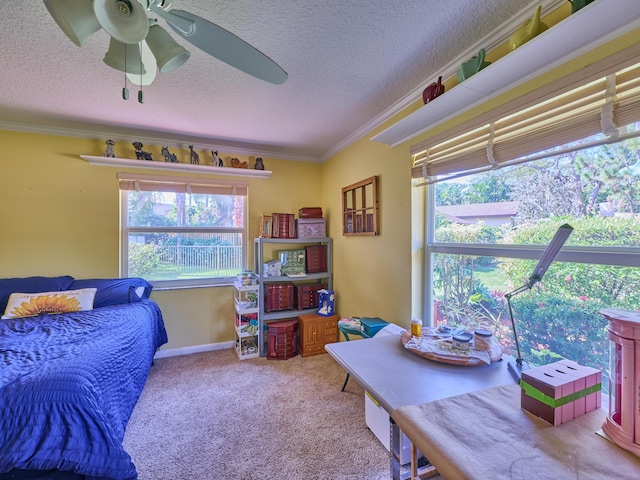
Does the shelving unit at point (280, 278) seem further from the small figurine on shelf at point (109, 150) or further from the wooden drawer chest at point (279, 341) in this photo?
the small figurine on shelf at point (109, 150)

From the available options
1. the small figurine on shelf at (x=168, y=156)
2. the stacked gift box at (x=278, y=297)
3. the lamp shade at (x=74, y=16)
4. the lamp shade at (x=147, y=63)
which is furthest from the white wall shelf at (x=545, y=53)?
the small figurine on shelf at (x=168, y=156)

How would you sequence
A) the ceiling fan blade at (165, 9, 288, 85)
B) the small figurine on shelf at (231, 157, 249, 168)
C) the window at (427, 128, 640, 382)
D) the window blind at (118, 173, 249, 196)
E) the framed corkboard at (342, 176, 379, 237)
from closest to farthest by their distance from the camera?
the ceiling fan blade at (165, 9, 288, 85) < the window at (427, 128, 640, 382) < the framed corkboard at (342, 176, 379, 237) < the window blind at (118, 173, 249, 196) < the small figurine on shelf at (231, 157, 249, 168)

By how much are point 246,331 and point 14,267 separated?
2.26m

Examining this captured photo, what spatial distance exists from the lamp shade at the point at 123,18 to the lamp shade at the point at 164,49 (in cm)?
15

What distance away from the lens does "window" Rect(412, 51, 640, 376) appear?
1067mm

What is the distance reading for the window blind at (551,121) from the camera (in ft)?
3.26

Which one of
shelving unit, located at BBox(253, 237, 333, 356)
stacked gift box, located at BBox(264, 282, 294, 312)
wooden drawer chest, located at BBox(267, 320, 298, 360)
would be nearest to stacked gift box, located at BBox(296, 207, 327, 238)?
shelving unit, located at BBox(253, 237, 333, 356)

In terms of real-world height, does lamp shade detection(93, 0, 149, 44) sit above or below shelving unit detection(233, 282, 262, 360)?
above

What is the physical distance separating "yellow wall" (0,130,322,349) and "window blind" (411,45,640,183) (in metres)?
2.77

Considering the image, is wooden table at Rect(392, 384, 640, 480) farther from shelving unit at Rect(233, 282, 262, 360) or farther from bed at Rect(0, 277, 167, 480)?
shelving unit at Rect(233, 282, 262, 360)

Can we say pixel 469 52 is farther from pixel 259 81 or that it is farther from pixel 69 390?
pixel 69 390

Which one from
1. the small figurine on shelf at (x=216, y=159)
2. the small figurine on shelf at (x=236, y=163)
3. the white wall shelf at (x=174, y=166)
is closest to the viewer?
the white wall shelf at (x=174, y=166)

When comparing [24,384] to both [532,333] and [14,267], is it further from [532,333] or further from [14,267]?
[532,333]

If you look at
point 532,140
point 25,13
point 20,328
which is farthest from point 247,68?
point 20,328
